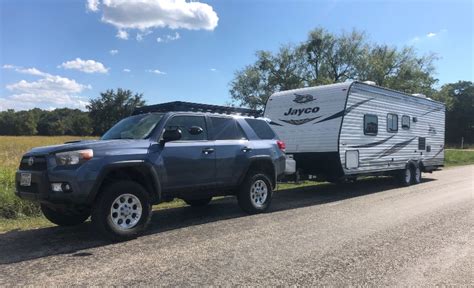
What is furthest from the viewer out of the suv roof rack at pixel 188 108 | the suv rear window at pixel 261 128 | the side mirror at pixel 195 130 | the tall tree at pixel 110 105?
the tall tree at pixel 110 105

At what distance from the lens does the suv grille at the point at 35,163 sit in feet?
21.5

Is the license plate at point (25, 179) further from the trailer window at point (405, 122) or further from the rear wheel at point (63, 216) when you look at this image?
the trailer window at point (405, 122)

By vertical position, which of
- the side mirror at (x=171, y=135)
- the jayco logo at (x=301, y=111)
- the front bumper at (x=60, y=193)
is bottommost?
the front bumper at (x=60, y=193)

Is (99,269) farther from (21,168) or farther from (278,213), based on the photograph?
(278,213)

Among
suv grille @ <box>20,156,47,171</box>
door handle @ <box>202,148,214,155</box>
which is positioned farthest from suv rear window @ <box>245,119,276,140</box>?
suv grille @ <box>20,156,47,171</box>

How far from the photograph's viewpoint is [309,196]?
12336 millimetres

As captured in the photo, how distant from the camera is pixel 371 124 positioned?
13.2m

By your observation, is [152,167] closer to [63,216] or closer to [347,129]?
[63,216]

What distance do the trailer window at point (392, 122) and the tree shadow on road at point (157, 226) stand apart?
1985mm

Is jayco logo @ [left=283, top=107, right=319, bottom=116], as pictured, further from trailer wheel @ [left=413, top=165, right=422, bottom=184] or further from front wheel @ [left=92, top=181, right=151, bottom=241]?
front wheel @ [left=92, top=181, right=151, bottom=241]

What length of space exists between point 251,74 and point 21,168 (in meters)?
Result: 42.1

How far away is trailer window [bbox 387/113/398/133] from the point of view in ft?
46.6

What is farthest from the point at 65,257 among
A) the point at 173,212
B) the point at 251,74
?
the point at 251,74

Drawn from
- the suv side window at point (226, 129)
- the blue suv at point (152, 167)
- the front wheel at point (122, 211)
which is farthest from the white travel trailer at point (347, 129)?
the front wheel at point (122, 211)
